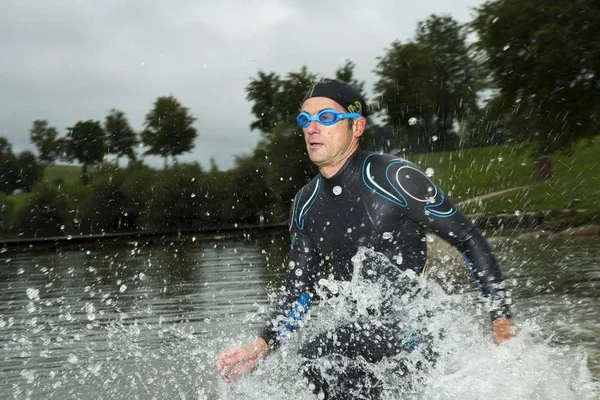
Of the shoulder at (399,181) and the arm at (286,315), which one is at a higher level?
the shoulder at (399,181)

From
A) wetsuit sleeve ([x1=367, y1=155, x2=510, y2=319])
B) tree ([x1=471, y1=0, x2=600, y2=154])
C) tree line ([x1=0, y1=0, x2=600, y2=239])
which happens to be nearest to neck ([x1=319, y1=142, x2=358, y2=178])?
wetsuit sleeve ([x1=367, y1=155, x2=510, y2=319])

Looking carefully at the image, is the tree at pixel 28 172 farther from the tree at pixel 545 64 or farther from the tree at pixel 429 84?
the tree at pixel 545 64

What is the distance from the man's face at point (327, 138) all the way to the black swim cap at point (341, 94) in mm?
32

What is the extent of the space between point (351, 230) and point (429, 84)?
2248 inches

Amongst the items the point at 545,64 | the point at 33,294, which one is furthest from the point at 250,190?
the point at 33,294

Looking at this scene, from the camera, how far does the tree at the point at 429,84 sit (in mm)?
56562

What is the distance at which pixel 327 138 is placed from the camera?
4.36 m

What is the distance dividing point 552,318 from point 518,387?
187 inches

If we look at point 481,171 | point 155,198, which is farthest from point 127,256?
point 155,198

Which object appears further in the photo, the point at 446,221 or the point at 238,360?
the point at 238,360

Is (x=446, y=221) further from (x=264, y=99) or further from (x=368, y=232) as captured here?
(x=264, y=99)

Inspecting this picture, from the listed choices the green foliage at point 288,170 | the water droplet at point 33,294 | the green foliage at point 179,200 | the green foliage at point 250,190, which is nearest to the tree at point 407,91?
the green foliage at point 288,170

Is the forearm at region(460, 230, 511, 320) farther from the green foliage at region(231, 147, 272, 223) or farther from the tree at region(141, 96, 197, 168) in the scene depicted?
the tree at region(141, 96, 197, 168)

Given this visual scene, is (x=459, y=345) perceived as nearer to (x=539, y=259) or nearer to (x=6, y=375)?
(x=6, y=375)
